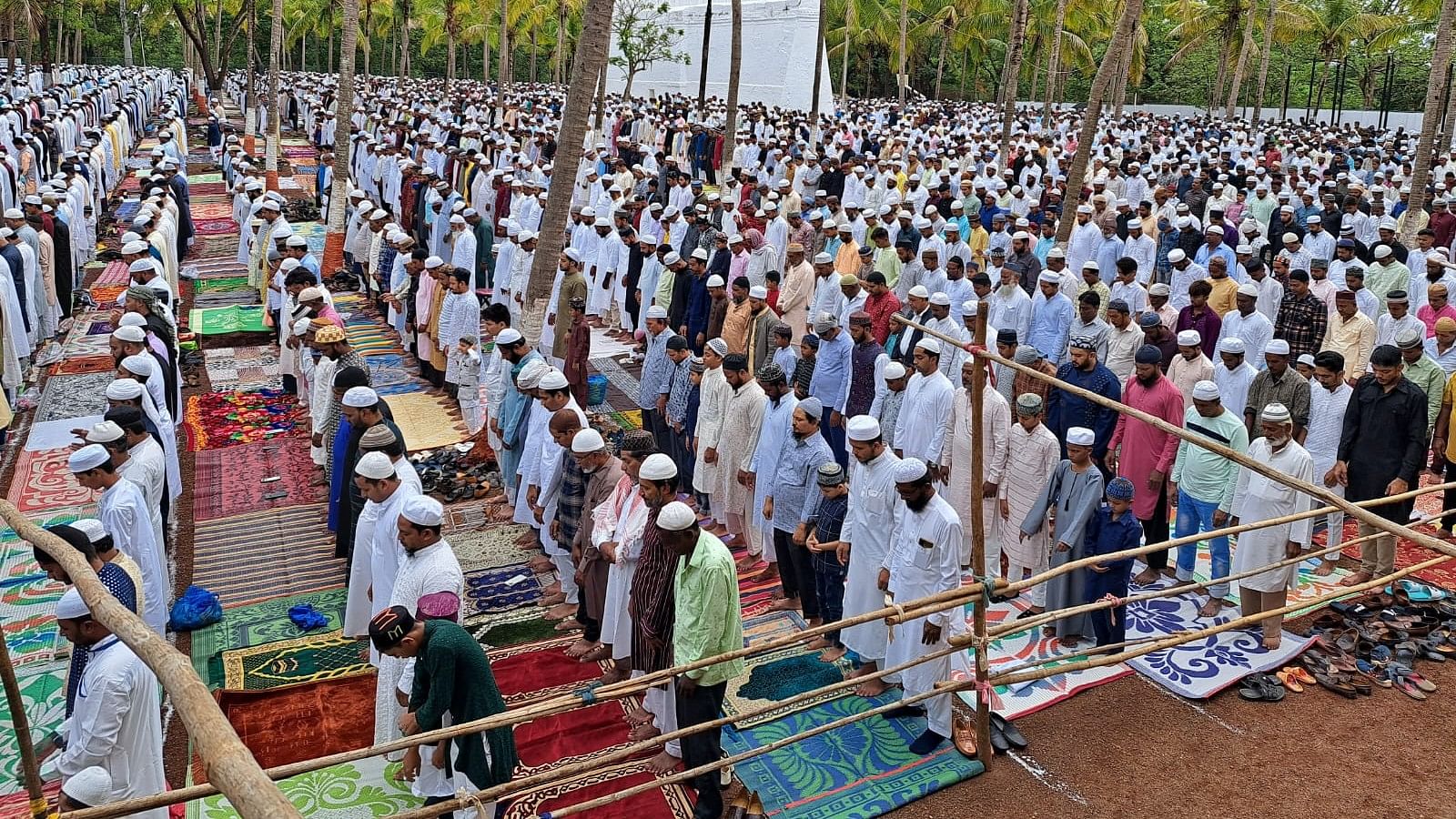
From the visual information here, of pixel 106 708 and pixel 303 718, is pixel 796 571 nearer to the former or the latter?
pixel 303 718

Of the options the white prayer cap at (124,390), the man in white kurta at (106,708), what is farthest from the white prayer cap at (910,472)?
the white prayer cap at (124,390)

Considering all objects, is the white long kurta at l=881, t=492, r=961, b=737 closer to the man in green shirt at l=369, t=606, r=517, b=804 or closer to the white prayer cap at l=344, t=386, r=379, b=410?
the man in green shirt at l=369, t=606, r=517, b=804

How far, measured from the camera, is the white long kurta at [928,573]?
16.4 feet

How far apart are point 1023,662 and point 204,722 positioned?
4645 millimetres

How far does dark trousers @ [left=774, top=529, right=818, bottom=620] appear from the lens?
20.2ft

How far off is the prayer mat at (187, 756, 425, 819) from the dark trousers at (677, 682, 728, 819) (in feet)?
3.74

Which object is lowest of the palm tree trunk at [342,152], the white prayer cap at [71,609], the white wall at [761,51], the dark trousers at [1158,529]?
the dark trousers at [1158,529]

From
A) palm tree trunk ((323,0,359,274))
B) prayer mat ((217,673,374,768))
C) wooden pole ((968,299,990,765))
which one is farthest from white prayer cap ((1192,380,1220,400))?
palm tree trunk ((323,0,359,274))

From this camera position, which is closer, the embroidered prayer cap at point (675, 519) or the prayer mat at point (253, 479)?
the embroidered prayer cap at point (675, 519)

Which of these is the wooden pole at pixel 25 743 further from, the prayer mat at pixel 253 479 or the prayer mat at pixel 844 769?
the prayer mat at pixel 253 479

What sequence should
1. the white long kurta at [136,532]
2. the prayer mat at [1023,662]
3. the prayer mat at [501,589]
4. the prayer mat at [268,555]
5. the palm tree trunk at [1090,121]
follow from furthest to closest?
1. the palm tree trunk at [1090,121]
2. the prayer mat at [268,555]
3. the prayer mat at [501,589]
4. the prayer mat at [1023,662]
5. the white long kurta at [136,532]

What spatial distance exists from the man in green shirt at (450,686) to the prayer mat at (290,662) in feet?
5.59

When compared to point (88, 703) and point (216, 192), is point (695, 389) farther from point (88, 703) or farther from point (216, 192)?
point (216, 192)

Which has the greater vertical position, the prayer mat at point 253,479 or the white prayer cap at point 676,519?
the white prayer cap at point 676,519
